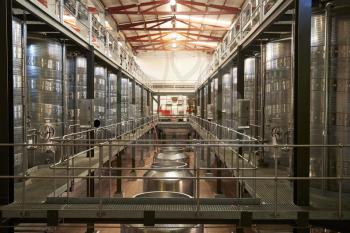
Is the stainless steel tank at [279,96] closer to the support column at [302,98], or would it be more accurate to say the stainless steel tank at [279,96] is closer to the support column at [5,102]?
the support column at [302,98]

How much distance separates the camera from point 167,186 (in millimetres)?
8508

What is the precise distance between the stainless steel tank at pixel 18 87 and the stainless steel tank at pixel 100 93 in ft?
20.7

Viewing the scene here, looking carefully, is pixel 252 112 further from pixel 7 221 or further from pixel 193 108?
pixel 193 108

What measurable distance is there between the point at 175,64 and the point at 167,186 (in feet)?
102

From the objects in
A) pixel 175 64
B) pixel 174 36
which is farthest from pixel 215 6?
pixel 175 64

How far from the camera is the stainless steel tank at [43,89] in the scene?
9.20 metres

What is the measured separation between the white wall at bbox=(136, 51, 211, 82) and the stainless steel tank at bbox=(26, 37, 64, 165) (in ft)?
93.9

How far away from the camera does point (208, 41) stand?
32.5 m

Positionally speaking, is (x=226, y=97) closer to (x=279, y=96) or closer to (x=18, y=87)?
(x=279, y=96)

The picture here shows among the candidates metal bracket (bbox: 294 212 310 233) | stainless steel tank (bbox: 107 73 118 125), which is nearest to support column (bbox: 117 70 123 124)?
stainless steel tank (bbox: 107 73 118 125)

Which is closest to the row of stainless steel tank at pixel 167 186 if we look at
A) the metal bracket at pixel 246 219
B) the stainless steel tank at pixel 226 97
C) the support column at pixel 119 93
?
the metal bracket at pixel 246 219

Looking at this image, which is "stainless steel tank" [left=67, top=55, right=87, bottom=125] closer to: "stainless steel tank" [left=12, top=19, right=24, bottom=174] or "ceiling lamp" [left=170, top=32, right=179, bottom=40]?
"stainless steel tank" [left=12, top=19, right=24, bottom=174]

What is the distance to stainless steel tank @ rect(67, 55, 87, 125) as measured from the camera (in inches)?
469

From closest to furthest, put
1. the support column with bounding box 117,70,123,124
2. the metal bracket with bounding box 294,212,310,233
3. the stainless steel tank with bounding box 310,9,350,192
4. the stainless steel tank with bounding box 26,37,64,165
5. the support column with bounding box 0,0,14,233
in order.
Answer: the metal bracket with bounding box 294,212,310,233, the support column with bounding box 0,0,14,233, the stainless steel tank with bounding box 310,9,350,192, the stainless steel tank with bounding box 26,37,64,165, the support column with bounding box 117,70,123,124
